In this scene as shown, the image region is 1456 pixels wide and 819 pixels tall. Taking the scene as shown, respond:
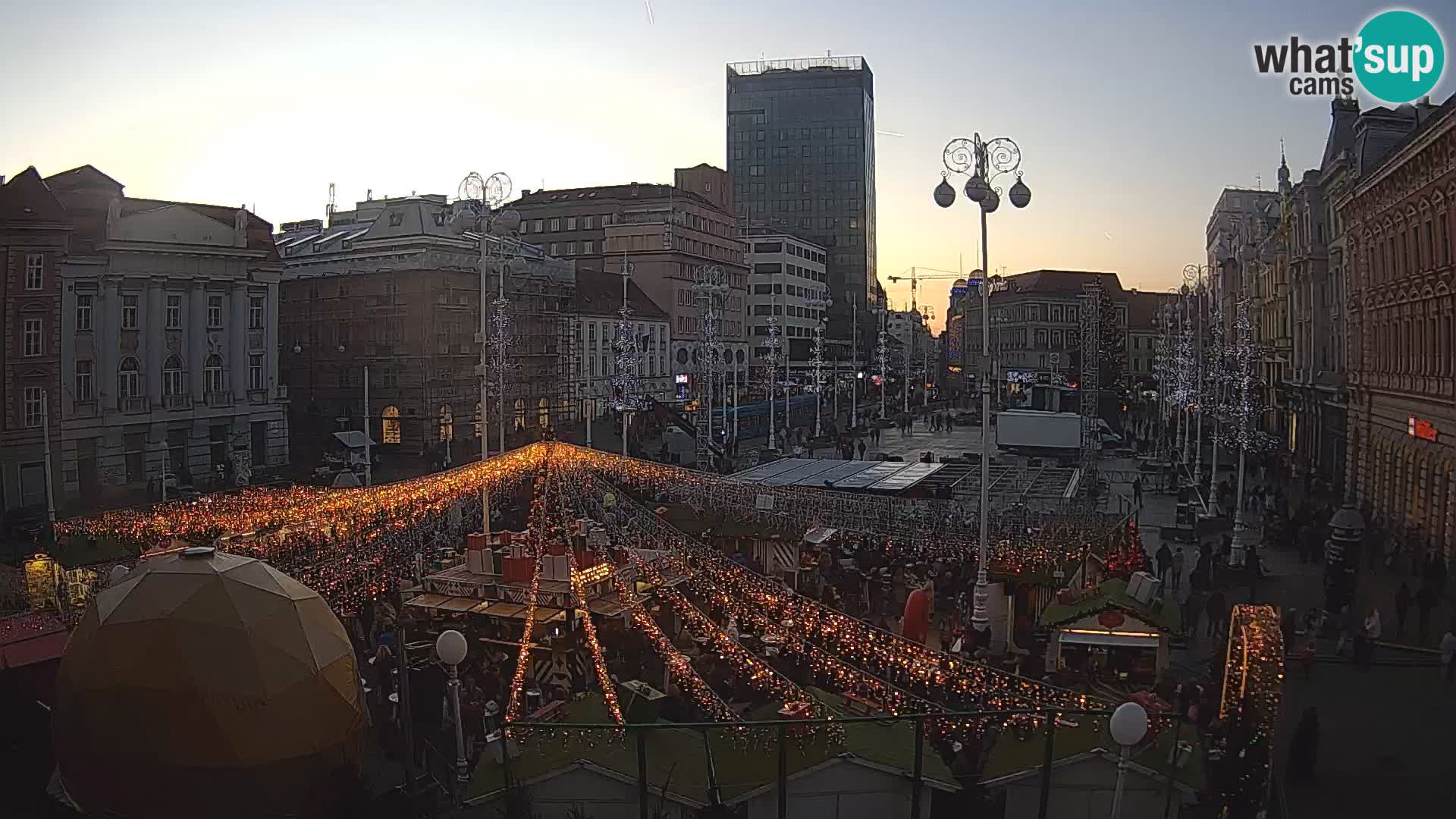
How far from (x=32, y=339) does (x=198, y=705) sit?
3017 cm

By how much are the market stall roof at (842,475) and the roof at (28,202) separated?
21.8 meters

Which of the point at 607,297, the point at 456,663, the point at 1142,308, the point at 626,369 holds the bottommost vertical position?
the point at 456,663

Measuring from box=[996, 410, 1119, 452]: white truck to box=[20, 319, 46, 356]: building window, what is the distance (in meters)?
32.8

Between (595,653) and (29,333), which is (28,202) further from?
(595,653)

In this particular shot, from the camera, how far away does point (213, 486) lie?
35.7m

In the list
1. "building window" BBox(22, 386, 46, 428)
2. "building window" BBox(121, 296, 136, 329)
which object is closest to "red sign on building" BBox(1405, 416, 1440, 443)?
"building window" BBox(22, 386, 46, 428)

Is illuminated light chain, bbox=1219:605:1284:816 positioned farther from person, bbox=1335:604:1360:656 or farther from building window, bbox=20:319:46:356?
building window, bbox=20:319:46:356

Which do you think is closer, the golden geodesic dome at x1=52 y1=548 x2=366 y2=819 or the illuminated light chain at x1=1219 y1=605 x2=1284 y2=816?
the golden geodesic dome at x1=52 y1=548 x2=366 y2=819

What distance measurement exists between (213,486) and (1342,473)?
37.1m

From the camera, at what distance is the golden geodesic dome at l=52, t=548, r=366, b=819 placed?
27.2ft

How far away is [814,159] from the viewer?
12519 cm

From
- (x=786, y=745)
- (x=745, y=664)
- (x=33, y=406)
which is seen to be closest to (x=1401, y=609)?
(x=745, y=664)

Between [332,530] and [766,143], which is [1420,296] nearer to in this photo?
[332,530]

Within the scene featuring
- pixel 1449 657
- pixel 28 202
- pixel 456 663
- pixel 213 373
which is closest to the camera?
pixel 456 663
